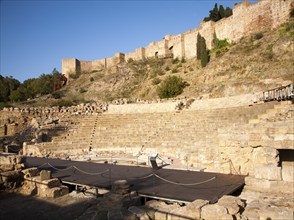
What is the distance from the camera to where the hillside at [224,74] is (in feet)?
67.6

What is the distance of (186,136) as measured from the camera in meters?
13.4

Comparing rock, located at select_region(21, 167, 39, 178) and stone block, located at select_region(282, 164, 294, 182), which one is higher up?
stone block, located at select_region(282, 164, 294, 182)

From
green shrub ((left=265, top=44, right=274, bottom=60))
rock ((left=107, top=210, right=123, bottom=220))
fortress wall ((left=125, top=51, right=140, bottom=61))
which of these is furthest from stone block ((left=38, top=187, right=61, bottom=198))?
fortress wall ((left=125, top=51, right=140, bottom=61))

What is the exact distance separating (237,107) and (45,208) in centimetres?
1278

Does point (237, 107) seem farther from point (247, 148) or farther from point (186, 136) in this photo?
point (247, 148)

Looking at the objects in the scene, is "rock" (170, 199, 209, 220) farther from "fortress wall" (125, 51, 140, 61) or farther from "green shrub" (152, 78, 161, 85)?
"fortress wall" (125, 51, 140, 61)

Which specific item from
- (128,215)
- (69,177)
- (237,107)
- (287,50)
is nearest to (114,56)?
(287,50)

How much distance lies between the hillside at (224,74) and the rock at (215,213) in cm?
1497

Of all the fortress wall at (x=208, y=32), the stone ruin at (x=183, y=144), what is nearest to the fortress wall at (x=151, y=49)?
the fortress wall at (x=208, y=32)

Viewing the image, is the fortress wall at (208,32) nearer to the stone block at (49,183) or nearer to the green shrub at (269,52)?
the green shrub at (269,52)

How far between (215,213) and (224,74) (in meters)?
22.8

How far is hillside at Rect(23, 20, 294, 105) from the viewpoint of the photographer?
2061 centimetres

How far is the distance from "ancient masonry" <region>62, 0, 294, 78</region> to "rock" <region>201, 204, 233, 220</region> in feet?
93.6

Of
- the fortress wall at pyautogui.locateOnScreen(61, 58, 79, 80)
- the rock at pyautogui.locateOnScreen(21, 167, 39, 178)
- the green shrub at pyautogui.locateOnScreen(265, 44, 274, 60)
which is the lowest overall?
the rock at pyautogui.locateOnScreen(21, 167, 39, 178)
